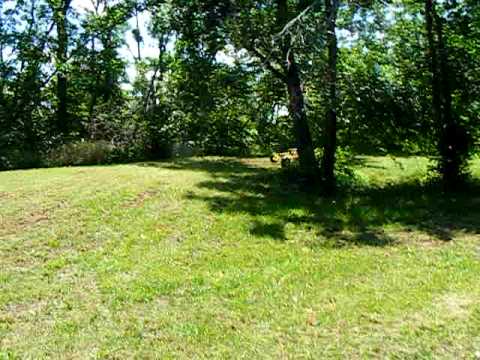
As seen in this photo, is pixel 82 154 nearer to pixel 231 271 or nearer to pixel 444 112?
pixel 444 112

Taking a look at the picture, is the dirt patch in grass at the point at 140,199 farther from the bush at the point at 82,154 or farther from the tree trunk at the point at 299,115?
the bush at the point at 82,154

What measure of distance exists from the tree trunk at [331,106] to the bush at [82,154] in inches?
274

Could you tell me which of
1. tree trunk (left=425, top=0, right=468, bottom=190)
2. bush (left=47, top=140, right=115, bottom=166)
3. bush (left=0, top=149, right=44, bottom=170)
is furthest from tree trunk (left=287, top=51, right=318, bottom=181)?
bush (left=0, top=149, right=44, bottom=170)

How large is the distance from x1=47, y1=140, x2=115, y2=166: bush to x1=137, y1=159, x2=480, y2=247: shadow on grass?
15.2ft

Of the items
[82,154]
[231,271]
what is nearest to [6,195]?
[231,271]

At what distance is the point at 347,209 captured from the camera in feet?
27.3

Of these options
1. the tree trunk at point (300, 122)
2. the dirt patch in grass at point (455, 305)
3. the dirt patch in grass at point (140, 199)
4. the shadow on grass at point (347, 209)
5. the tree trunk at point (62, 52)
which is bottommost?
the dirt patch in grass at point (455, 305)

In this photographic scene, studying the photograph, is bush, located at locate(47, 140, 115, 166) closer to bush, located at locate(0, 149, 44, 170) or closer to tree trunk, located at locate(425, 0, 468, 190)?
bush, located at locate(0, 149, 44, 170)

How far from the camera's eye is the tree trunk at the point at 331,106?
8.59m

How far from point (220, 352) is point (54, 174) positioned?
8064mm

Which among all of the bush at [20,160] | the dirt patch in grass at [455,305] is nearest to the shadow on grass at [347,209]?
the dirt patch in grass at [455,305]

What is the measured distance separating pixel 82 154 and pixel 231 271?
9729mm

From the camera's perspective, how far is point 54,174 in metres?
10.8

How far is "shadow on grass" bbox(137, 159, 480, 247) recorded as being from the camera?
6945 mm
